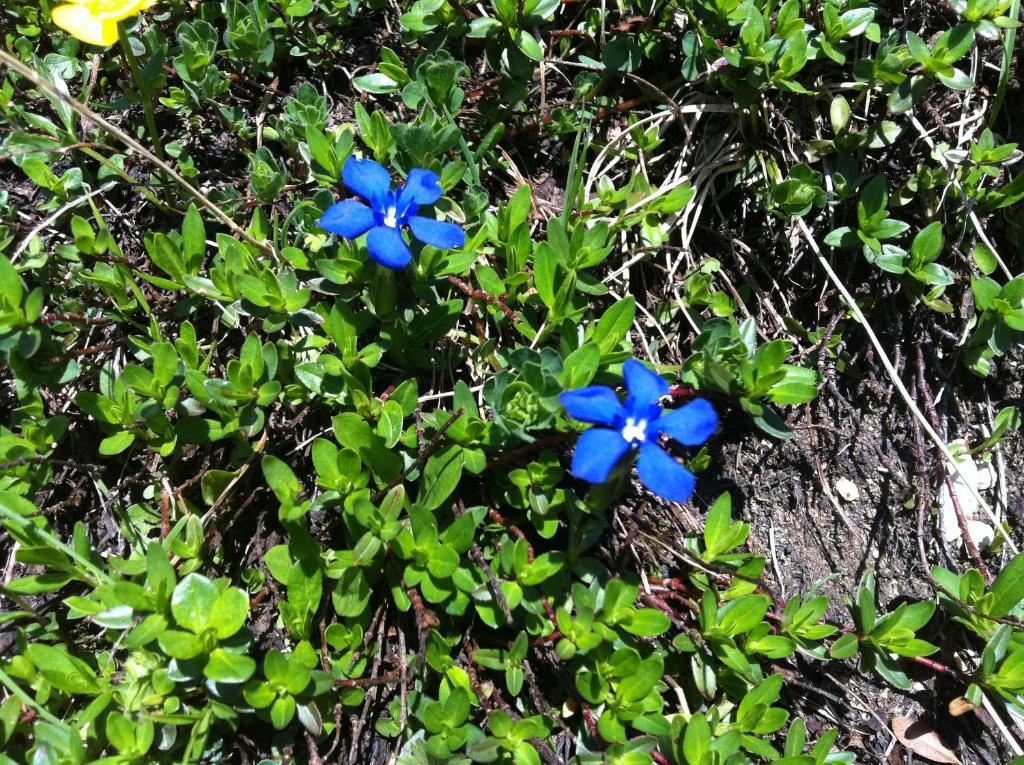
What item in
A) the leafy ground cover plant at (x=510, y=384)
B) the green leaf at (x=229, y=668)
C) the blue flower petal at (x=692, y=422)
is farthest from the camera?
the leafy ground cover plant at (x=510, y=384)

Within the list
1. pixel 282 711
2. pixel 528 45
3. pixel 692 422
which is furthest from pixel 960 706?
pixel 528 45

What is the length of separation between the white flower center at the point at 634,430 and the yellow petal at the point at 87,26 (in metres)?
2.22

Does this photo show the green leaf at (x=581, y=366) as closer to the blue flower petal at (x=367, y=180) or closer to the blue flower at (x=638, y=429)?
the blue flower at (x=638, y=429)

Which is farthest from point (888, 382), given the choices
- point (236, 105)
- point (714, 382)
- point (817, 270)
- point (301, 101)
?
point (236, 105)

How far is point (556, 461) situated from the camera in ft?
9.56

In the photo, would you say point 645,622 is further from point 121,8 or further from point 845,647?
point 121,8

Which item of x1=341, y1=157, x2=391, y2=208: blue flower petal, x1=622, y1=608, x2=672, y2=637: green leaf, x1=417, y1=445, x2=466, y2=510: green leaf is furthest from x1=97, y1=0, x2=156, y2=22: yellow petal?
x1=622, y1=608, x2=672, y2=637: green leaf

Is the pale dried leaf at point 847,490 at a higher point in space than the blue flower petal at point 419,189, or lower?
lower

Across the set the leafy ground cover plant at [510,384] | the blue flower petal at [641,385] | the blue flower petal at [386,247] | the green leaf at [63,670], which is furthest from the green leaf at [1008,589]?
the green leaf at [63,670]

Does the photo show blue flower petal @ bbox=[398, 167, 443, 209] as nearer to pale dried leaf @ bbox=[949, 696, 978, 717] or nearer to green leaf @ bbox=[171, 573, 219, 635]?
green leaf @ bbox=[171, 573, 219, 635]

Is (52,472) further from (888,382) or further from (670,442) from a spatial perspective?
(888,382)

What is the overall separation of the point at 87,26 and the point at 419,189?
129cm

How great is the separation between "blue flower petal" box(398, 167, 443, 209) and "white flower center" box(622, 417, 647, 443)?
1079mm

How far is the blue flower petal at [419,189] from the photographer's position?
2803 millimetres
